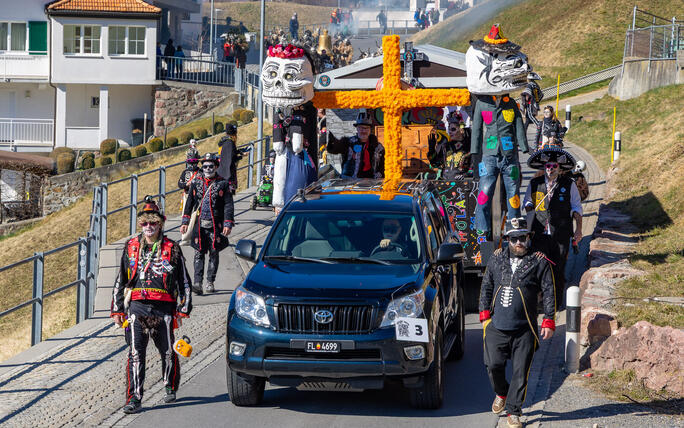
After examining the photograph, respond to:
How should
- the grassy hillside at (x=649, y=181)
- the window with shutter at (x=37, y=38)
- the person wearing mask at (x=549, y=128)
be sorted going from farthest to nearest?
the window with shutter at (x=37, y=38)
the person wearing mask at (x=549, y=128)
the grassy hillside at (x=649, y=181)

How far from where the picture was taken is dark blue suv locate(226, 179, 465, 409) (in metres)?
8.72

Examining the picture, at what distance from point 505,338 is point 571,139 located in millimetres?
24010

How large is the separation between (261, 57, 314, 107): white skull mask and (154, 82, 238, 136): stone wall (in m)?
35.5

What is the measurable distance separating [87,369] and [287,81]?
5968 millimetres

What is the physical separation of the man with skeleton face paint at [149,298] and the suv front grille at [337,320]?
1.18 meters

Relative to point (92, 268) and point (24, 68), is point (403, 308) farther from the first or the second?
point (24, 68)

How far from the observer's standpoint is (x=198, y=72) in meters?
51.5

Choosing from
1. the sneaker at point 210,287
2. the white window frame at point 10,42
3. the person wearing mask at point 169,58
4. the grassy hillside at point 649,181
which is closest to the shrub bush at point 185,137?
the person wearing mask at point 169,58

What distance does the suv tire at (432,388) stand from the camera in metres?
9.02

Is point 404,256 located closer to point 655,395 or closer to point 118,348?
point 655,395

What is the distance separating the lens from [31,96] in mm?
52844

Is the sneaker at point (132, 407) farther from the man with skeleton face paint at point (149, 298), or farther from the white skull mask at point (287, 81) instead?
the white skull mask at point (287, 81)

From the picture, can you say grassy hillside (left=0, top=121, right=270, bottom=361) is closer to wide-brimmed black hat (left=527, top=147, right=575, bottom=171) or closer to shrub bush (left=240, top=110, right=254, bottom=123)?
shrub bush (left=240, top=110, right=254, bottom=123)

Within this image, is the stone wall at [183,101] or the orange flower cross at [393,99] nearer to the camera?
the orange flower cross at [393,99]
